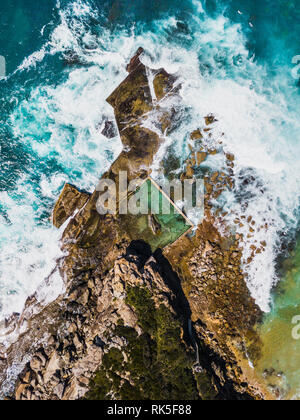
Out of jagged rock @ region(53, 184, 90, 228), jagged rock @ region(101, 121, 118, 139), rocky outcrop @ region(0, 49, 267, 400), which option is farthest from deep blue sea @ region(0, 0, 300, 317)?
rocky outcrop @ region(0, 49, 267, 400)

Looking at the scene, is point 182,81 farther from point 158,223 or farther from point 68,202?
point 68,202

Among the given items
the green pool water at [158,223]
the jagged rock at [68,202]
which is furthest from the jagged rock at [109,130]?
the jagged rock at [68,202]

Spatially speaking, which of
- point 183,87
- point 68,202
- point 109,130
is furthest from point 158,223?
point 183,87

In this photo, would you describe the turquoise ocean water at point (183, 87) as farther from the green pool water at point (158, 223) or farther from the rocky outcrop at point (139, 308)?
the green pool water at point (158, 223)

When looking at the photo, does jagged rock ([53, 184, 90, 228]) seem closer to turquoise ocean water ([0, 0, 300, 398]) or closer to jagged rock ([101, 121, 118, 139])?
turquoise ocean water ([0, 0, 300, 398])

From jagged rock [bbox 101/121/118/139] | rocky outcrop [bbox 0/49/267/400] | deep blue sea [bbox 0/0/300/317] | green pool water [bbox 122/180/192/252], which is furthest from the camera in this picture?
green pool water [bbox 122/180/192/252]

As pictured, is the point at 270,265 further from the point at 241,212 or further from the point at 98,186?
the point at 98,186

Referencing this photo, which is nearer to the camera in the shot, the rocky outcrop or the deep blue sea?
the rocky outcrop
